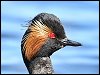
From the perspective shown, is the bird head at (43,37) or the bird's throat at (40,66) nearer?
the bird head at (43,37)

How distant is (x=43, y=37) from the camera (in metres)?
13.6

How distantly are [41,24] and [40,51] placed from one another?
1.60 ft

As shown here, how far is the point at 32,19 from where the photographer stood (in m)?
13.4

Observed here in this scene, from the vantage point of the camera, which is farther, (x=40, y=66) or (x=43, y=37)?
(x=43, y=37)

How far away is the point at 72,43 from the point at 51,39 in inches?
15.3

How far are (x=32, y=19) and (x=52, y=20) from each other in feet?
1.13

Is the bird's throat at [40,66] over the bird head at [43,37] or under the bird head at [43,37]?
under

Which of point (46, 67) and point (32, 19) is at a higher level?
point (32, 19)

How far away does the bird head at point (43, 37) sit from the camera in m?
13.4

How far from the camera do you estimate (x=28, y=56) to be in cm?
1345

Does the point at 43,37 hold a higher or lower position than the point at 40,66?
higher

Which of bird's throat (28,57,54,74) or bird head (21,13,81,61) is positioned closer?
bird head (21,13,81,61)

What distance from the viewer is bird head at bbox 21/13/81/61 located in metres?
13.4

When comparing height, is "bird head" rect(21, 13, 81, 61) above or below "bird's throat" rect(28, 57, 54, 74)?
above
